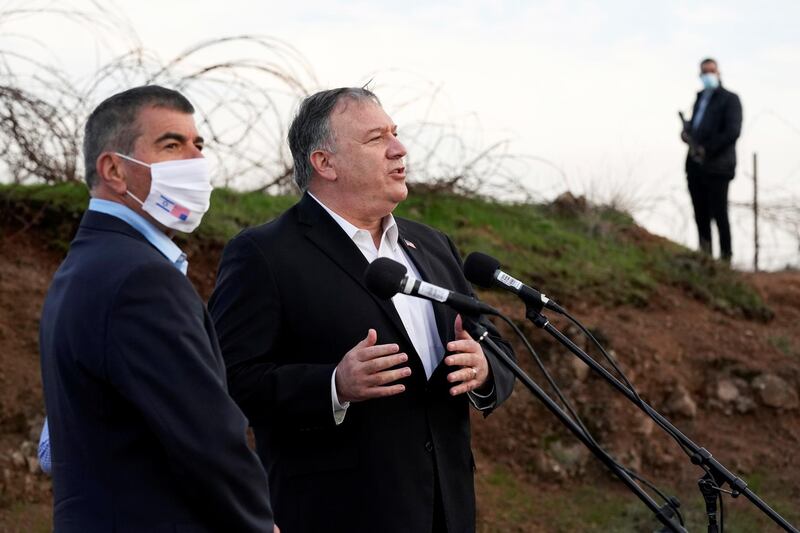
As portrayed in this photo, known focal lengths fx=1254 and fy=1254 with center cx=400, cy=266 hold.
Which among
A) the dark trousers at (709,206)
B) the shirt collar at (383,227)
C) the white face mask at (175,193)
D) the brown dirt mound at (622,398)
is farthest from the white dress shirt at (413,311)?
the dark trousers at (709,206)

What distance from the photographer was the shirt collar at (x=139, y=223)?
3549mm

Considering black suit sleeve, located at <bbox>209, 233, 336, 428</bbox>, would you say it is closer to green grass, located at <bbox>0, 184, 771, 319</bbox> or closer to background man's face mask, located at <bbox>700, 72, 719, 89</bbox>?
green grass, located at <bbox>0, 184, 771, 319</bbox>

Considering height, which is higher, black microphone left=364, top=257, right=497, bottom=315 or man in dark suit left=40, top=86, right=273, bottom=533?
black microphone left=364, top=257, right=497, bottom=315

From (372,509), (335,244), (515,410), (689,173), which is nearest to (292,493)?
(372,509)

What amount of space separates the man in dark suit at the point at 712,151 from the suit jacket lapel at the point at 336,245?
771 centimetres

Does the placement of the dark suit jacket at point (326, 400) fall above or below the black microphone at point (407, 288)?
below

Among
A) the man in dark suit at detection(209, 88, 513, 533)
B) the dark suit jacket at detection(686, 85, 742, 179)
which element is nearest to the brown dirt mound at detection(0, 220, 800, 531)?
the dark suit jacket at detection(686, 85, 742, 179)

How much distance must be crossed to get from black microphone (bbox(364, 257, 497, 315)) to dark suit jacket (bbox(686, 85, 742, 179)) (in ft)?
28.1

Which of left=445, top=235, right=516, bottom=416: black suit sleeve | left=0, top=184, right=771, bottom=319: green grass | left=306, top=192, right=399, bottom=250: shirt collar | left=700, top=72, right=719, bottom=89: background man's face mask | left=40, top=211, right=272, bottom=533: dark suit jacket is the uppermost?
left=700, top=72, right=719, bottom=89: background man's face mask

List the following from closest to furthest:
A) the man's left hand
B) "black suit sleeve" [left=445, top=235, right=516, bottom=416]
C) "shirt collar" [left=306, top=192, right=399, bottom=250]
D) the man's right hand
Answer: the man's right hand → the man's left hand → "black suit sleeve" [left=445, top=235, right=516, bottom=416] → "shirt collar" [left=306, top=192, right=399, bottom=250]

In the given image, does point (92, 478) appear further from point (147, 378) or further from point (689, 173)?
point (689, 173)

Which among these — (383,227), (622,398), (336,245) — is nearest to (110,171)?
(336,245)

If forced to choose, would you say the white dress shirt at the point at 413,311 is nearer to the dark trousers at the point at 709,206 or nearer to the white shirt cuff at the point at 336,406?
the white shirt cuff at the point at 336,406

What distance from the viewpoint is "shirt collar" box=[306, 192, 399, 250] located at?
16.3 ft
